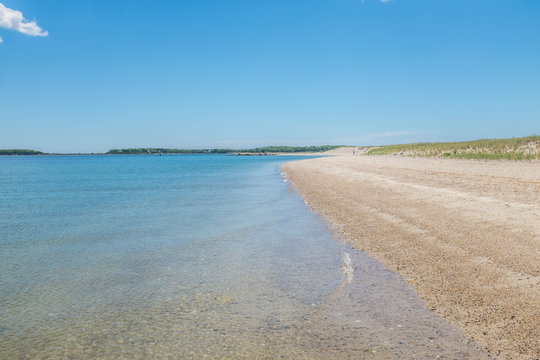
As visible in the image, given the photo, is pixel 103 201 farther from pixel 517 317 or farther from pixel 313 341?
pixel 517 317

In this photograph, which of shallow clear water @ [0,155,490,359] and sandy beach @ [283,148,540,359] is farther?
sandy beach @ [283,148,540,359]

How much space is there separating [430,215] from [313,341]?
7545 mm

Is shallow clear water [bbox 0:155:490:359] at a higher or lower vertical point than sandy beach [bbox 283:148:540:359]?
lower

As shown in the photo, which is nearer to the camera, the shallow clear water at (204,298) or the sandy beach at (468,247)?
the shallow clear water at (204,298)

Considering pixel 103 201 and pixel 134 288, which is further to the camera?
pixel 103 201

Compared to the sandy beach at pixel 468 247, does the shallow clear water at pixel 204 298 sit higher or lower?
lower

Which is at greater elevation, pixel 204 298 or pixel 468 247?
pixel 468 247

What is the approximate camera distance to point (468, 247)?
7258mm

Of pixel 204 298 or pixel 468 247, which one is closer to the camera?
pixel 204 298

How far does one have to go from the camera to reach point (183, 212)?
48.3ft

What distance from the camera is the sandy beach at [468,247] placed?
175 inches

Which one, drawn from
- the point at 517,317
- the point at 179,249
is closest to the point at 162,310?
the point at 179,249

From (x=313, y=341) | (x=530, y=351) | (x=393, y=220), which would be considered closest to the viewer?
(x=530, y=351)

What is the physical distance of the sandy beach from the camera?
14.5 feet
